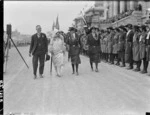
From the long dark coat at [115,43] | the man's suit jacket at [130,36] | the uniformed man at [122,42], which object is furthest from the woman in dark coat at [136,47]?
the long dark coat at [115,43]

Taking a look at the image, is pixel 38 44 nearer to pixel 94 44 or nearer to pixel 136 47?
pixel 94 44

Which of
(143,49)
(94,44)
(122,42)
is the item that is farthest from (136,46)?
(122,42)

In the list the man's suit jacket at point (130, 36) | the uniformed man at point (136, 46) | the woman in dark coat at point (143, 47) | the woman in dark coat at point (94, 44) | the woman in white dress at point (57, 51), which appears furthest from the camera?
the man's suit jacket at point (130, 36)

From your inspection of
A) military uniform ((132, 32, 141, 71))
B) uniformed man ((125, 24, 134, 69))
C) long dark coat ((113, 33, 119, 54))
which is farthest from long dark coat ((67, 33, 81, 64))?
long dark coat ((113, 33, 119, 54))

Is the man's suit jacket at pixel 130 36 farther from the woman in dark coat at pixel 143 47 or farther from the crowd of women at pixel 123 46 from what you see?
the woman in dark coat at pixel 143 47

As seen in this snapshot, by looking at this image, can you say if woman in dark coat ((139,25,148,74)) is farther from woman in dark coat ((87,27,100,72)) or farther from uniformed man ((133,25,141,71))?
woman in dark coat ((87,27,100,72))

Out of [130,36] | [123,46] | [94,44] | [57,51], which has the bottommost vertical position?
[57,51]

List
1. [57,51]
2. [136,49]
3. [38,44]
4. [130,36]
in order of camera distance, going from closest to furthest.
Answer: [38,44]
[57,51]
[136,49]
[130,36]

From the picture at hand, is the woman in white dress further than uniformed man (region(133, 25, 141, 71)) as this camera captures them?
No

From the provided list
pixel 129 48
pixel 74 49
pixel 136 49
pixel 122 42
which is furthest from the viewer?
pixel 122 42

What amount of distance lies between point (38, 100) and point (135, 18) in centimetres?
2015

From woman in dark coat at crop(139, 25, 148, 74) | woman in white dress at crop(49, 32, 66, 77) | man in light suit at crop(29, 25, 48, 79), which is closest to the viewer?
man in light suit at crop(29, 25, 48, 79)

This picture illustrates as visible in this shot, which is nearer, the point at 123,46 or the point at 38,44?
the point at 38,44

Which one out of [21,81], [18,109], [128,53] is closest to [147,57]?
[128,53]
